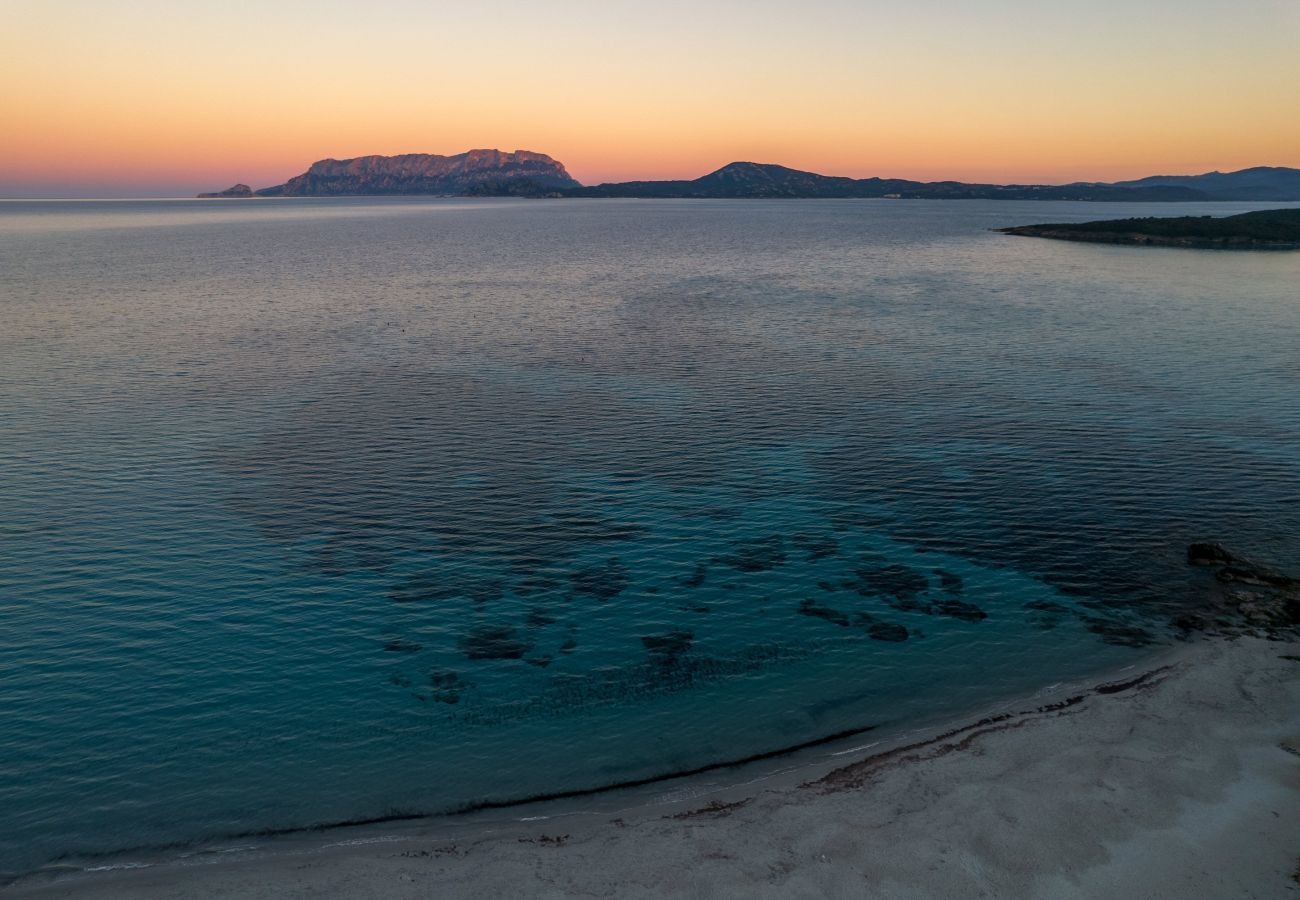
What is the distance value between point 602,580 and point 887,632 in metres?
15.6

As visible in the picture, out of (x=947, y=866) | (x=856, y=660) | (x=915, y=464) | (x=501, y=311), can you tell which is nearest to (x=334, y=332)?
(x=501, y=311)

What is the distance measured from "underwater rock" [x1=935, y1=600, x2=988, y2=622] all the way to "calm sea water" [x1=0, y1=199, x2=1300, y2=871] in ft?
1.06

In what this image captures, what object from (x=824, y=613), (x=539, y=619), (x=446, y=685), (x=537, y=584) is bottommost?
(x=446, y=685)

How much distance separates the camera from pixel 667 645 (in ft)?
129

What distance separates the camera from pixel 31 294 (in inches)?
5418

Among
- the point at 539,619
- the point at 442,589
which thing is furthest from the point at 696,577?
the point at 442,589

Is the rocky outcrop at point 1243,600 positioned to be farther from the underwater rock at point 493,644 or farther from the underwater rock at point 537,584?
the underwater rock at point 493,644

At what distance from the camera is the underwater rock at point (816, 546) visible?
48375mm

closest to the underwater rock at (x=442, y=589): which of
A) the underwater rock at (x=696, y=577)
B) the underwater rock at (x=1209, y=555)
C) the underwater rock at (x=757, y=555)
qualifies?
the underwater rock at (x=696, y=577)

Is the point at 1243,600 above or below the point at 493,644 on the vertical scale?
above

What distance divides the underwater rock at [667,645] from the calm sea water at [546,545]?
18 cm

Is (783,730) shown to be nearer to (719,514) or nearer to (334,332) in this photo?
(719,514)

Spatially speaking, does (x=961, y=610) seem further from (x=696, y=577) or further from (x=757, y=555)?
(x=696, y=577)

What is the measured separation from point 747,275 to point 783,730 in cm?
15088
